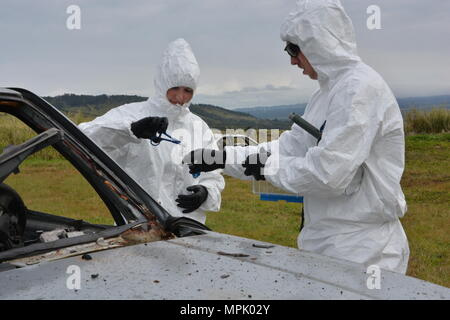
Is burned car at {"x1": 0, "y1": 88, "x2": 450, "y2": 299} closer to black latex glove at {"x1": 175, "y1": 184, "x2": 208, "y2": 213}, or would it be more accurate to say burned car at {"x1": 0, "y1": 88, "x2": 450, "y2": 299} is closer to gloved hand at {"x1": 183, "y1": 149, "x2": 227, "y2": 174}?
gloved hand at {"x1": 183, "y1": 149, "x2": 227, "y2": 174}

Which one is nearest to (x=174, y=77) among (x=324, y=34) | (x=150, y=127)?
(x=150, y=127)

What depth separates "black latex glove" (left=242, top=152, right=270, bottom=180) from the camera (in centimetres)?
279

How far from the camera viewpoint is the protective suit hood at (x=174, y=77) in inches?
155

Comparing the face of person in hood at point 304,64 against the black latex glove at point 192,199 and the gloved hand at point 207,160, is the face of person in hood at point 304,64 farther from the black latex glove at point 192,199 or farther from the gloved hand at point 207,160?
the black latex glove at point 192,199

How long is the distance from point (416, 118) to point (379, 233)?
14.6 metres

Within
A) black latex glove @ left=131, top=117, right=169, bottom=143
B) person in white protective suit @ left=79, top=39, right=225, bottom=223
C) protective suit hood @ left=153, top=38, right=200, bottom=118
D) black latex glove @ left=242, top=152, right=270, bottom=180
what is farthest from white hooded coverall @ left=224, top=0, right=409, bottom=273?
protective suit hood @ left=153, top=38, right=200, bottom=118

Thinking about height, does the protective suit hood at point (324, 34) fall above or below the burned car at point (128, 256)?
above

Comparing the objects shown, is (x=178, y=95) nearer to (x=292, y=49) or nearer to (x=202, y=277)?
(x=292, y=49)

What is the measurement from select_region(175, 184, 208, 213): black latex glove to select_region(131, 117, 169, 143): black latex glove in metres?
0.45

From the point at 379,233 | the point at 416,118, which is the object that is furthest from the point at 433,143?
the point at 379,233

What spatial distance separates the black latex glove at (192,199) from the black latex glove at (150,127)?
1.46ft

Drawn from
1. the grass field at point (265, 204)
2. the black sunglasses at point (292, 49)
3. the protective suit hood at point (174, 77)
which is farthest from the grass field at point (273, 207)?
the black sunglasses at point (292, 49)

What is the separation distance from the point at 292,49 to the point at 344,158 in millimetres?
724
